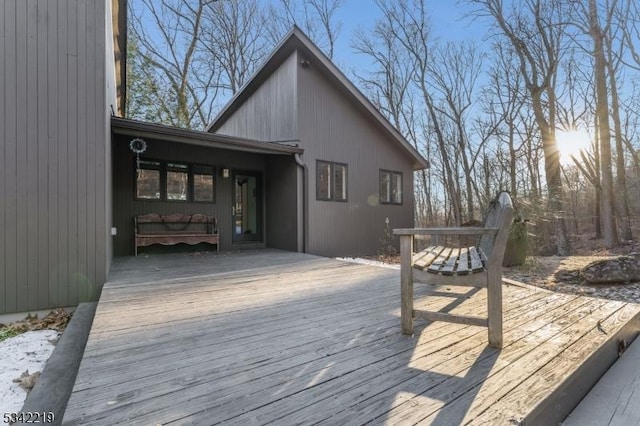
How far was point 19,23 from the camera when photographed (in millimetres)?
3402

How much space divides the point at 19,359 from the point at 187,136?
4.18m

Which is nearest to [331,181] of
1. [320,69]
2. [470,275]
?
[320,69]

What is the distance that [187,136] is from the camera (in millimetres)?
5762

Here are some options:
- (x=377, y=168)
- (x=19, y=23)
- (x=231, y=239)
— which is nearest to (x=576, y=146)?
(x=377, y=168)

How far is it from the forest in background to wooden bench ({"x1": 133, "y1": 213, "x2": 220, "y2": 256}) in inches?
324

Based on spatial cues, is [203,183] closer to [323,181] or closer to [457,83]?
[323,181]

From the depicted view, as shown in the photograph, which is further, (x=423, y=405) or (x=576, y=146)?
(x=576, y=146)

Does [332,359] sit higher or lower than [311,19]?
lower

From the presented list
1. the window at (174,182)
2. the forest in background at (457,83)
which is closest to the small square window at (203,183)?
the window at (174,182)

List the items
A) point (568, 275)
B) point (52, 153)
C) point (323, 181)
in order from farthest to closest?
point (323, 181) → point (568, 275) → point (52, 153)

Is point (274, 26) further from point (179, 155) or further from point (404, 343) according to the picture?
point (404, 343)

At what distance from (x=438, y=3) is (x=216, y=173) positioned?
491 inches

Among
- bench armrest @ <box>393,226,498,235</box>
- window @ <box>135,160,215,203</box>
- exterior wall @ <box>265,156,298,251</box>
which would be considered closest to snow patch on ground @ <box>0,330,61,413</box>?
bench armrest @ <box>393,226,498,235</box>

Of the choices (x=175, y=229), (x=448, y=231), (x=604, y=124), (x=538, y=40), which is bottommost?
(x=175, y=229)
